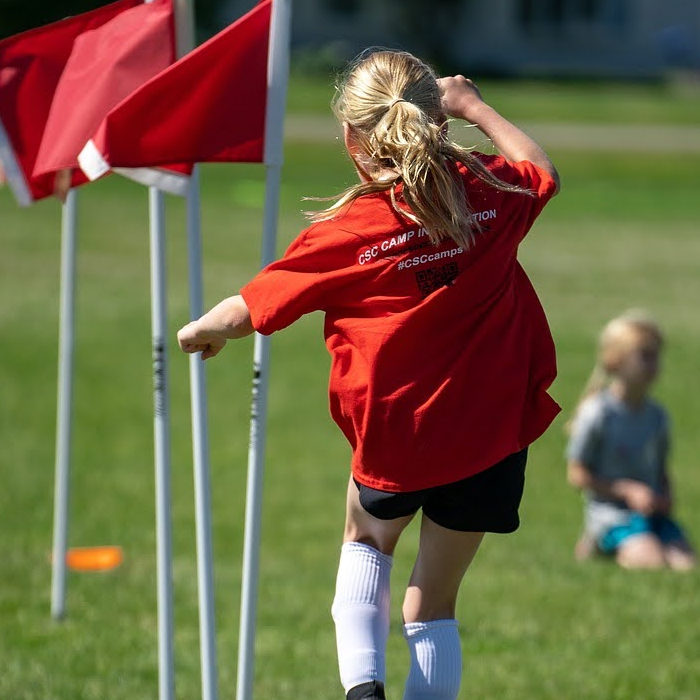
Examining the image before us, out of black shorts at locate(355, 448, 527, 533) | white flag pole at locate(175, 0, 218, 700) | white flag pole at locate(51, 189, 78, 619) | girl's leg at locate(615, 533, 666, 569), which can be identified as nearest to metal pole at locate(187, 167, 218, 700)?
white flag pole at locate(175, 0, 218, 700)

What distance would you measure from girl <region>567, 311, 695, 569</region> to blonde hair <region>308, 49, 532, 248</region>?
147 inches

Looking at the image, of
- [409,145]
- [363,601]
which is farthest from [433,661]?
[409,145]

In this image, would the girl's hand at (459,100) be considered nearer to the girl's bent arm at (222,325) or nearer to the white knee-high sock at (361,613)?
the girl's bent arm at (222,325)

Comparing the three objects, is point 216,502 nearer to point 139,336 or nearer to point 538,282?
point 139,336

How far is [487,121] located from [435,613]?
138 cm

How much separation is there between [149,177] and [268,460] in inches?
213

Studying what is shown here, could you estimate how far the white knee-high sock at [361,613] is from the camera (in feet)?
11.5

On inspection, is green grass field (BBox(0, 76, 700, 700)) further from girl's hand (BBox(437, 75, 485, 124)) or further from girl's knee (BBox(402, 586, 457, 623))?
girl's hand (BBox(437, 75, 485, 124))

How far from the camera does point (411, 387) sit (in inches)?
136

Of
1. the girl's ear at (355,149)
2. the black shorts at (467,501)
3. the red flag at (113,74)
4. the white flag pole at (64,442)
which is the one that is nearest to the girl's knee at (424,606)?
the black shorts at (467,501)

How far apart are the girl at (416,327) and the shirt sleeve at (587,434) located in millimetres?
3612

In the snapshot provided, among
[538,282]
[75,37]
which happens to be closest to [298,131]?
[538,282]

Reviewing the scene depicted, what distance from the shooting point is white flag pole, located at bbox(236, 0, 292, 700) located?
12.9 ft

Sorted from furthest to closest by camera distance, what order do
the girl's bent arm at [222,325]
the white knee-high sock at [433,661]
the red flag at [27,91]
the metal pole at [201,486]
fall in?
the red flag at [27,91] < the metal pole at [201,486] < the white knee-high sock at [433,661] < the girl's bent arm at [222,325]
